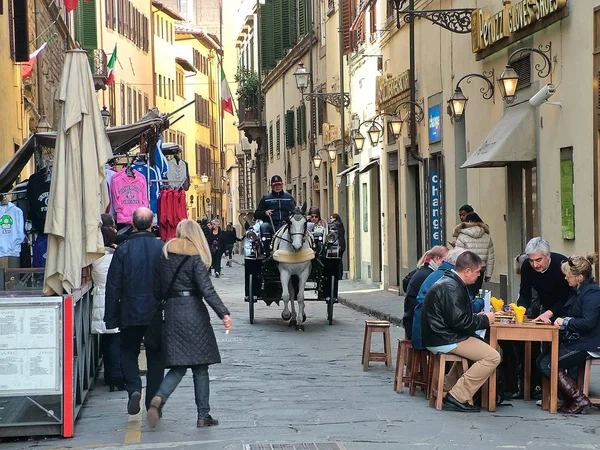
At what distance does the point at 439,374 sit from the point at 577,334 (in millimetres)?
1235

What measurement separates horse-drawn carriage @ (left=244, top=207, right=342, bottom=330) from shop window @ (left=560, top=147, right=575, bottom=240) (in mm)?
4087

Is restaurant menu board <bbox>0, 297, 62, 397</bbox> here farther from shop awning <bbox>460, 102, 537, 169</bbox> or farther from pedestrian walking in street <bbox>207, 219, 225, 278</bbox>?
pedestrian walking in street <bbox>207, 219, 225, 278</bbox>

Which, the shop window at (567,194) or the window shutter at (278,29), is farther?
the window shutter at (278,29)

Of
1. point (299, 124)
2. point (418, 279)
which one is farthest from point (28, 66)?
point (299, 124)

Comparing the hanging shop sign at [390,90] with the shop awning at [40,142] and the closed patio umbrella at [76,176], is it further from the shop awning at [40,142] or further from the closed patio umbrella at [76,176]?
the closed patio umbrella at [76,176]

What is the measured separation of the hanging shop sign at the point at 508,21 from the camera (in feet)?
55.9

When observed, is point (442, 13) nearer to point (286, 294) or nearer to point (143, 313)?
point (286, 294)

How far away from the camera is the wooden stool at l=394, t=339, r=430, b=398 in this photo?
12.1 meters

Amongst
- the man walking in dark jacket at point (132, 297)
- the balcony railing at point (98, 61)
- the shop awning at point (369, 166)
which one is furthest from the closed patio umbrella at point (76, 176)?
the balcony railing at point (98, 61)

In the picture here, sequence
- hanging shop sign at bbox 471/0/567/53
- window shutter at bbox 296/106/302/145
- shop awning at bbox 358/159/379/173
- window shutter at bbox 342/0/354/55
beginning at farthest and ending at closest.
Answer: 1. window shutter at bbox 296/106/302/145
2. window shutter at bbox 342/0/354/55
3. shop awning at bbox 358/159/379/173
4. hanging shop sign at bbox 471/0/567/53

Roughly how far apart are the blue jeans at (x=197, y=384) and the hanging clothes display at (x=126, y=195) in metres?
6.55

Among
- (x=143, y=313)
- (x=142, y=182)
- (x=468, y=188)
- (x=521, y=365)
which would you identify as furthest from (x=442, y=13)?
(x=143, y=313)

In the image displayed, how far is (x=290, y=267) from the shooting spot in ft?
63.9

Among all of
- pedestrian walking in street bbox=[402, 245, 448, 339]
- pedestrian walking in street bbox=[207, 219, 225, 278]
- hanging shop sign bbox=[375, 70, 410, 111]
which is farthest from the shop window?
pedestrian walking in street bbox=[207, 219, 225, 278]
